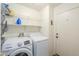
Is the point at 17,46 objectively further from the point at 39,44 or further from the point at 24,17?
the point at 24,17

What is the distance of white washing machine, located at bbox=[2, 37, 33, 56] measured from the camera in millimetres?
1312

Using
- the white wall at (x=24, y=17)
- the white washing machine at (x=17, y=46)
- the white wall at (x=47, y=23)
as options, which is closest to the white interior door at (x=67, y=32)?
the white wall at (x=47, y=23)

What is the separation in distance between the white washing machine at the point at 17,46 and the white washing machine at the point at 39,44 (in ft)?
0.25

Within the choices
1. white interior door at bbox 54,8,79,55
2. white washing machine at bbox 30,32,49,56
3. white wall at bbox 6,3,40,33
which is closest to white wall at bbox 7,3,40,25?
white wall at bbox 6,3,40,33

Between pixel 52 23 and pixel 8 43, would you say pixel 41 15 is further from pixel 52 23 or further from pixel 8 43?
pixel 8 43

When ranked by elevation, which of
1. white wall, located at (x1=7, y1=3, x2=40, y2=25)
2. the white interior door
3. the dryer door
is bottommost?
the dryer door

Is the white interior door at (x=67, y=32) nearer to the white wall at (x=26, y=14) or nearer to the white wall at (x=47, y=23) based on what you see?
the white wall at (x=47, y=23)

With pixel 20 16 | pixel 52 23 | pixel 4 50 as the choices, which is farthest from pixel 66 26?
pixel 4 50

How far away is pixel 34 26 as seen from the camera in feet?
4.55

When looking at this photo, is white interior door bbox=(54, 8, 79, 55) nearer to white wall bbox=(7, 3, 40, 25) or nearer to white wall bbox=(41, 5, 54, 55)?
white wall bbox=(41, 5, 54, 55)

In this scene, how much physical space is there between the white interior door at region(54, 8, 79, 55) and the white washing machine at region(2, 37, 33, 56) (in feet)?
1.43

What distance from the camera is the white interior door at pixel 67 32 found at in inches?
52.6

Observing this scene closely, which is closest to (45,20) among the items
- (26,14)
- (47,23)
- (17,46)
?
(47,23)

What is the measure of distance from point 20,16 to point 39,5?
1.11 ft
